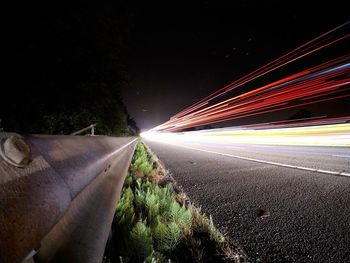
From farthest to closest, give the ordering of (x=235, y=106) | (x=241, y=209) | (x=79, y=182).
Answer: (x=235, y=106) → (x=241, y=209) → (x=79, y=182)

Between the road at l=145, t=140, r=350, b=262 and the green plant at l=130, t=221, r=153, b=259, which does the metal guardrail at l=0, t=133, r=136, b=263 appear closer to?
the green plant at l=130, t=221, r=153, b=259

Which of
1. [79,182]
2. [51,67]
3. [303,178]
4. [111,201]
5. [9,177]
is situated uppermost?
[51,67]

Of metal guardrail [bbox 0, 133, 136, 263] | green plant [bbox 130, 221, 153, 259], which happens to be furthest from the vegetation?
metal guardrail [bbox 0, 133, 136, 263]

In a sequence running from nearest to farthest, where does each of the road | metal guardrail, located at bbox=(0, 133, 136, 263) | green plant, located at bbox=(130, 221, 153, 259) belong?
metal guardrail, located at bbox=(0, 133, 136, 263)
green plant, located at bbox=(130, 221, 153, 259)
the road

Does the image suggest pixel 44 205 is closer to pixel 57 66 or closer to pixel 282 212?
pixel 282 212

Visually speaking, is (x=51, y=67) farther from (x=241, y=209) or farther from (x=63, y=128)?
(x=241, y=209)

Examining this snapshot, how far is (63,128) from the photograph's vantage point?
9.96m

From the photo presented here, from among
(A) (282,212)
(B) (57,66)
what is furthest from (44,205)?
(B) (57,66)

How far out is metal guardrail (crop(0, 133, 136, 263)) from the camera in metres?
0.59

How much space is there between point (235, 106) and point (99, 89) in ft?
93.4

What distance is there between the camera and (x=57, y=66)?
8.33m

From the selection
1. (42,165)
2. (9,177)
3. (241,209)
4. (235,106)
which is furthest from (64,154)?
(235,106)

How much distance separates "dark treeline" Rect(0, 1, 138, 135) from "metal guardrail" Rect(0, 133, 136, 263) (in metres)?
7.09

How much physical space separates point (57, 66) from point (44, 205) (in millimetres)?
9045
